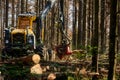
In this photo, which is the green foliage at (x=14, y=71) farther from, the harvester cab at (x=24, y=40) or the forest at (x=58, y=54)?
the harvester cab at (x=24, y=40)

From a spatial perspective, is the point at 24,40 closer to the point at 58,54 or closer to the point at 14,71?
the point at 58,54

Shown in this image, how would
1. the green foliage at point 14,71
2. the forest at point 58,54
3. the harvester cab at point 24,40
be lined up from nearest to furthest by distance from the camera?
the forest at point 58,54 < the green foliage at point 14,71 < the harvester cab at point 24,40

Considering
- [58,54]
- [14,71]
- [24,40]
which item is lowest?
[14,71]

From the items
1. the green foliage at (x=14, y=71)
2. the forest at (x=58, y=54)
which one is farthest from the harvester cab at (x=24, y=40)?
the green foliage at (x=14, y=71)

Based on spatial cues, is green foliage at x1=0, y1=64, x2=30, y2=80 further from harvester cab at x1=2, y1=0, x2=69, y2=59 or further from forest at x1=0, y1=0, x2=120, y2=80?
harvester cab at x1=2, y1=0, x2=69, y2=59

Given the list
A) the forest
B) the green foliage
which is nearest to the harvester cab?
the forest

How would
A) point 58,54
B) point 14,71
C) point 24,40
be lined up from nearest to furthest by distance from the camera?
1. point 14,71
2. point 58,54
3. point 24,40

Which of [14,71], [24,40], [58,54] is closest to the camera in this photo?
[14,71]

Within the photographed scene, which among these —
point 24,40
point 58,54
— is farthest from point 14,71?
point 24,40

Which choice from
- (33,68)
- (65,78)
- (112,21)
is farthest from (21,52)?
(112,21)

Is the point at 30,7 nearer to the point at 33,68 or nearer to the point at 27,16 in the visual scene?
the point at 27,16

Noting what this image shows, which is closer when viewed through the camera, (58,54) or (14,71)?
(14,71)

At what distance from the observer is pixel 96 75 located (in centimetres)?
1080

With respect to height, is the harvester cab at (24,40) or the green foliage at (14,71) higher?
the harvester cab at (24,40)
